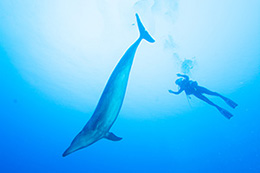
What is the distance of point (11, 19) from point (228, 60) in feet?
72.3

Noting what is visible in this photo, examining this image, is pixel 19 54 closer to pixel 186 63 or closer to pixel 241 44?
pixel 186 63

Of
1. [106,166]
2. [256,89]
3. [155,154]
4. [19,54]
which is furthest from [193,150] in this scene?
[19,54]

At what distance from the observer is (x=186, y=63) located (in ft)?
62.1

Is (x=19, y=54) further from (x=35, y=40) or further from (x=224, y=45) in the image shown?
(x=224, y=45)

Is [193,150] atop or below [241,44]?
atop

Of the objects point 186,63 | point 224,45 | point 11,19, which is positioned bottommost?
point 11,19

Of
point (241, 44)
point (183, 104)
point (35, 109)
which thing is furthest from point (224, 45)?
point (35, 109)

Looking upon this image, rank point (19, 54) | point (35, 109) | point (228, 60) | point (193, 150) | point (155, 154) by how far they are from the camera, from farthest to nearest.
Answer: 1. point (193, 150)
2. point (155, 154)
3. point (35, 109)
4. point (228, 60)
5. point (19, 54)

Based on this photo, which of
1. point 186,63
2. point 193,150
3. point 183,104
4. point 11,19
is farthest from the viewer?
point 193,150

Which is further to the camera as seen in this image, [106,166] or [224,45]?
[106,166]

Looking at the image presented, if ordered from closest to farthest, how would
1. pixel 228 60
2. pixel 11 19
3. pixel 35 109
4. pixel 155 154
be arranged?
pixel 11 19
pixel 228 60
pixel 35 109
pixel 155 154

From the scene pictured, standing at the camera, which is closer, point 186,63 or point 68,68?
point 186,63

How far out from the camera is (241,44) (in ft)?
67.6

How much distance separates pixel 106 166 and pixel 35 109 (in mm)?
30812
